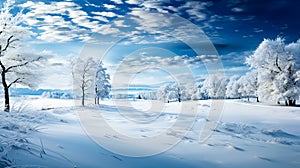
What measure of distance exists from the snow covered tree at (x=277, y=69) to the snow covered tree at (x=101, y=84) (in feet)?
83.7

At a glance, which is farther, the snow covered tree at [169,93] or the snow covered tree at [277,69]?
the snow covered tree at [169,93]

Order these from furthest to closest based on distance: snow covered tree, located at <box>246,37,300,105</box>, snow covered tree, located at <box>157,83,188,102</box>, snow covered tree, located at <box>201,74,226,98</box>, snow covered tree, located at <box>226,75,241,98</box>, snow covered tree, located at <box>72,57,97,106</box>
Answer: snow covered tree, located at <box>157,83,188,102</box>, snow covered tree, located at <box>226,75,241,98</box>, snow covered tree, located at <box>201,74,226,98</box>, snow covered tree, located at <box>72,57,97,106</box>, snow covered tree, located at <box>246,37,300,105</box>

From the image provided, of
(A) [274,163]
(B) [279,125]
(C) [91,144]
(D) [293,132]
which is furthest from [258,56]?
(C) [91,144]

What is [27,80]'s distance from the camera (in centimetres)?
2092

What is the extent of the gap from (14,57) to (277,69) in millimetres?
28685

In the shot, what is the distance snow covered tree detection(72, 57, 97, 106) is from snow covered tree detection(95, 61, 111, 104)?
7.55ft

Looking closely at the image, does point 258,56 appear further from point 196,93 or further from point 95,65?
point 196,93

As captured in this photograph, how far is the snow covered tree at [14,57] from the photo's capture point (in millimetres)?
19172

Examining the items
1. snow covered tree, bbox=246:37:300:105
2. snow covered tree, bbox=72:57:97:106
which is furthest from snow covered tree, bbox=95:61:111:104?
snow covered tree, bbox=246:37:300:105

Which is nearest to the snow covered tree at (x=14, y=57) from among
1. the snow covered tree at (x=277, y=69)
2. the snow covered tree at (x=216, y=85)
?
the snow covered tree at (x=277, y=69)

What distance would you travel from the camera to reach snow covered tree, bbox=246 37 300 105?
28750mm

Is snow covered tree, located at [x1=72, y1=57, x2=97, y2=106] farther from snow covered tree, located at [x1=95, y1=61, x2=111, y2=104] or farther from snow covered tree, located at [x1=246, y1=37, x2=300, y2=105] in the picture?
snow covered tree, located at [x1=246, y1=37, x2=300, y2=105]

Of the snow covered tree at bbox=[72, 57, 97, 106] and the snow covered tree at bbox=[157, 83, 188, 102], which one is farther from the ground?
the snow covered tree at bbox=[72, 57, 97, 106]

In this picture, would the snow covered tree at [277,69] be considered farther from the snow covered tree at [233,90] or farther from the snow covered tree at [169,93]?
the snow covered tree at [169,93]
